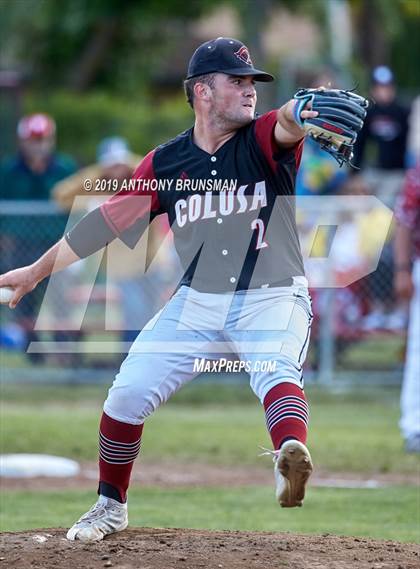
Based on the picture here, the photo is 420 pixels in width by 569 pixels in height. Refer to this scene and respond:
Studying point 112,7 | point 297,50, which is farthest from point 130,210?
point 297,50

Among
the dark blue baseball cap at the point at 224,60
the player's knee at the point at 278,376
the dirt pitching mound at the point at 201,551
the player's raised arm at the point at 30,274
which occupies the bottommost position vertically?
the dirt pitching mound at the point at 201,551

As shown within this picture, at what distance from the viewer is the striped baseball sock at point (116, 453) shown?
5.84m

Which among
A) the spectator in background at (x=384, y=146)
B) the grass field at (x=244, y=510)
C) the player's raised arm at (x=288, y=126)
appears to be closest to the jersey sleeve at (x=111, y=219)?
the player's raised arm at (x=288, y=126)

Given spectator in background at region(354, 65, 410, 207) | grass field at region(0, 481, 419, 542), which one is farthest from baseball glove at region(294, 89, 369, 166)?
spectator in background at region(354, 65, 410, 207)

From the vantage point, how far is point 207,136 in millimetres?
5996

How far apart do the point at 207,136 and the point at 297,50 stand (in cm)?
2842

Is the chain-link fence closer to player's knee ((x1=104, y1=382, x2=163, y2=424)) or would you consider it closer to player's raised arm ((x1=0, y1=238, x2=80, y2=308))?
player's raised arm ((x1=0, y1=238, x2=80, y2=308))

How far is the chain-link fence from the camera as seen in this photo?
12.4m

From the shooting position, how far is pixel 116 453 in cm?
592

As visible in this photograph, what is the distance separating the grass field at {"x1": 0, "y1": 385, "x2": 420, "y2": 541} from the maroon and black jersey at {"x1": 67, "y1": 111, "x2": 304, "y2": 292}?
182cm

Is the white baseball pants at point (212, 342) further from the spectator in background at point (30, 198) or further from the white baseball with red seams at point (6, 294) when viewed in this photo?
the spectator in background at point (30, 198)

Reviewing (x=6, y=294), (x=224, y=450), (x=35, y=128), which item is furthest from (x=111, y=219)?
(x=35, y=128)

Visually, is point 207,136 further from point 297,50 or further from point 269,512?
point 297,50

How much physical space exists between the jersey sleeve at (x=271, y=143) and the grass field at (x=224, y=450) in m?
2.28
